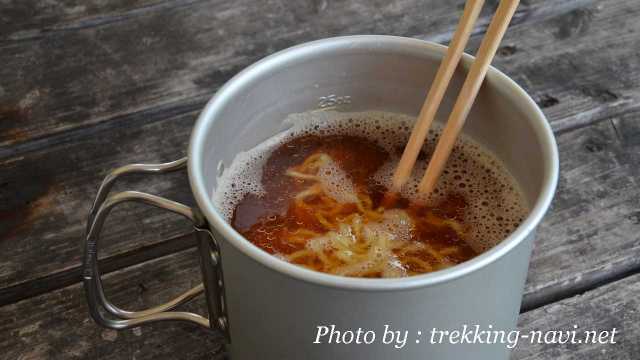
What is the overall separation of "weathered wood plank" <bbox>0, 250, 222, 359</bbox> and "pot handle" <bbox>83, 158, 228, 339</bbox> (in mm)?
52

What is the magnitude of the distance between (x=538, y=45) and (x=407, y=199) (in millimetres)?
411

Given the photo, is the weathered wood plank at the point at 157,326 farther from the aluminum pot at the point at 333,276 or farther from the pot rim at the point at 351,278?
the pot rim at the point at 351,278

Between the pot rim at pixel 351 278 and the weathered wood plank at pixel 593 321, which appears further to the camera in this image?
the weathered wood plank at pixel 593 321

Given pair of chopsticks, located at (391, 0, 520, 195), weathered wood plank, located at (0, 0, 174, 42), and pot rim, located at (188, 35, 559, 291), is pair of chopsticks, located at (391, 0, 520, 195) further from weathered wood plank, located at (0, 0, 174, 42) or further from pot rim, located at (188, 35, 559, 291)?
weathered wood plank, located at (0, 0, 174, 42)

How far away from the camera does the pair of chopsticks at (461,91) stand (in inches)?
21.3

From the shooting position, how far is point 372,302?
0.45m

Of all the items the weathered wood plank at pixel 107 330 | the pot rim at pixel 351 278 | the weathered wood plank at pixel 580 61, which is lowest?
the weathered wood plank at pixel 107 330

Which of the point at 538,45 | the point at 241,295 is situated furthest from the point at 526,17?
the point at 241,295

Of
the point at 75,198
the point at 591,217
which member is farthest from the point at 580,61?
the point at 75,198

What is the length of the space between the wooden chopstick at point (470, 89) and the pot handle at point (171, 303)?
0.56ft

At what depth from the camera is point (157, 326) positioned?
2.23 feet

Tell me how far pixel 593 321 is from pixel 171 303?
346 mm

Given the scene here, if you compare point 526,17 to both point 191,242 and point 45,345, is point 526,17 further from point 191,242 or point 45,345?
point 45,345

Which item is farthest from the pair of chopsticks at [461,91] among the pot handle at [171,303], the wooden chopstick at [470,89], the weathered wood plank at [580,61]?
the weathered wood plank at [580,61]
